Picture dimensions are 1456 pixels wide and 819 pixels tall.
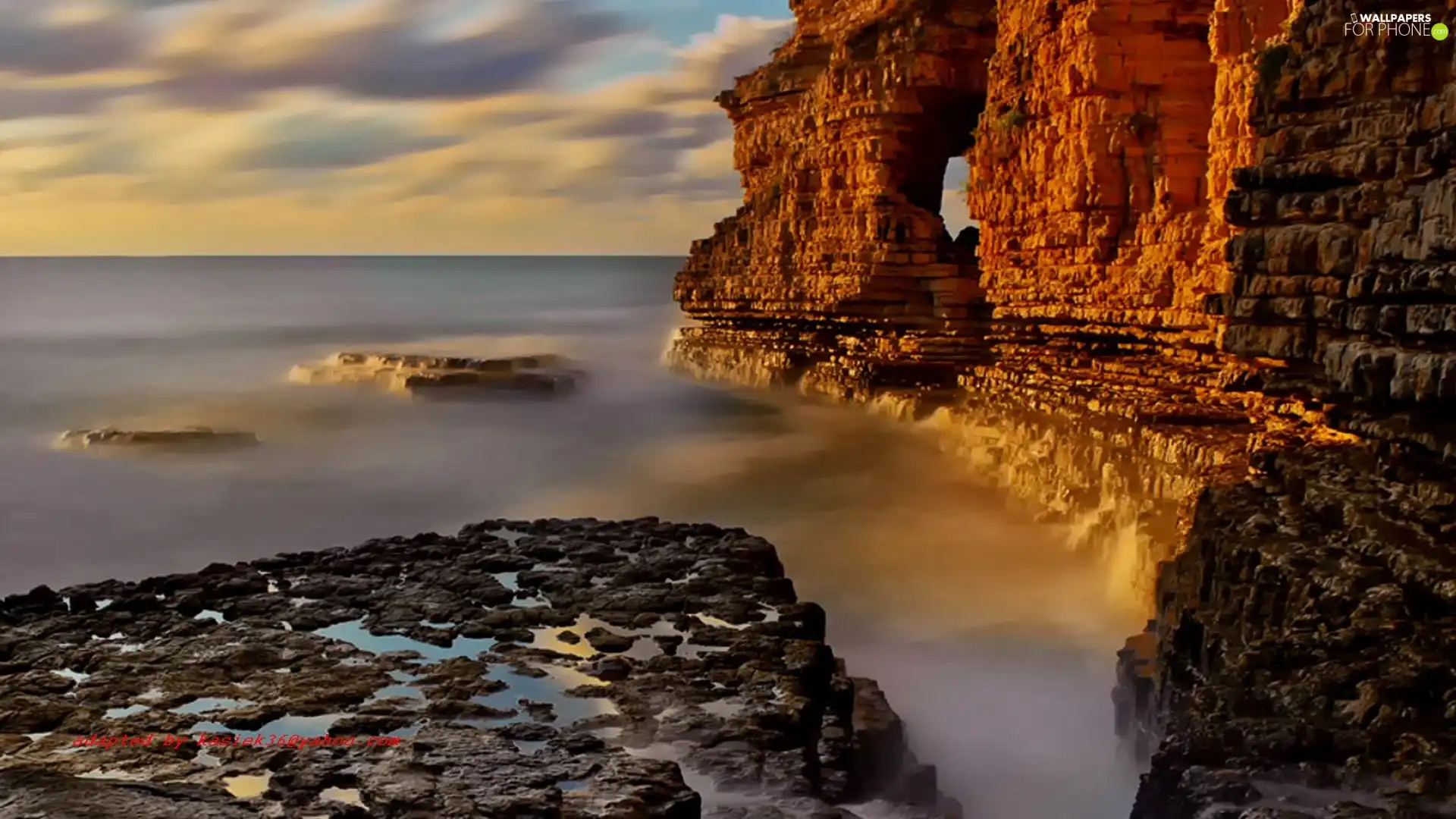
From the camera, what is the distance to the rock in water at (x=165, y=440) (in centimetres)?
1961

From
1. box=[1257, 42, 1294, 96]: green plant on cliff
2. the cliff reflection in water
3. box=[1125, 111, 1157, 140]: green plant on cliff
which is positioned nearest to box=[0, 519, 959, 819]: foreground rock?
the cliff reflection in water

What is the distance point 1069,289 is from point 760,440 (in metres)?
6.92

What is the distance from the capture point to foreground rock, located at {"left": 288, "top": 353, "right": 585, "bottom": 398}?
91.8ft

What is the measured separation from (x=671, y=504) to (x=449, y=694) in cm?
931

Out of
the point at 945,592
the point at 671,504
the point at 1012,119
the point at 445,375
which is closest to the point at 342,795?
the point at 945,592

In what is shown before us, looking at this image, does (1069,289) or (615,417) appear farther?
(615,417)

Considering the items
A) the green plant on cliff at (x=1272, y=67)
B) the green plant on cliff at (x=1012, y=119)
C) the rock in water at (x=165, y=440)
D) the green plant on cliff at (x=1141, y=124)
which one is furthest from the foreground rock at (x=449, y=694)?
the rock in water at (x=165, y=440)

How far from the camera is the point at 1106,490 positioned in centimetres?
1145

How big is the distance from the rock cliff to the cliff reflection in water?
1.72 ft

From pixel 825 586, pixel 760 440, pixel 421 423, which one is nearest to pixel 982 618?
pixel 825 586

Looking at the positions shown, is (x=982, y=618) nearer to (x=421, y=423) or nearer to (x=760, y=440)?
(x=760, y=440)

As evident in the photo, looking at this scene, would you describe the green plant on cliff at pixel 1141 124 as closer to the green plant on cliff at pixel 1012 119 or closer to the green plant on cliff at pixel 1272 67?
the green plant on cliff at pixel 1012 119

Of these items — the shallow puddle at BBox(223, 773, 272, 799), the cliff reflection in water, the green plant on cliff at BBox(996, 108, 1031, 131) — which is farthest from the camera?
the green plant on cliff at BBox(996, 108, 1031, 131)

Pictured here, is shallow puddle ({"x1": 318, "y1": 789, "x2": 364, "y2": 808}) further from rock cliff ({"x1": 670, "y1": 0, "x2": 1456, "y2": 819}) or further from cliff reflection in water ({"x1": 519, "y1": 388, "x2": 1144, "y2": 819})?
cliff reflection in water ({"x1": 519, "y1": 388, "x2": 1144, "y2": 819})
